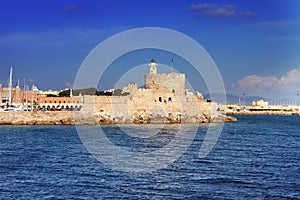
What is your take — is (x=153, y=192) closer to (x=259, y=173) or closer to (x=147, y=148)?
(x=259, y=173)

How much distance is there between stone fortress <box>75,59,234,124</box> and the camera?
122 feet

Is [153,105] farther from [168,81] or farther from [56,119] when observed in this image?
[56,119]

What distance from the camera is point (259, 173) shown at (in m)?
12.1

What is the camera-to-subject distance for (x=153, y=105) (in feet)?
129

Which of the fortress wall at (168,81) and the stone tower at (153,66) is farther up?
the stone tower at (153,66)

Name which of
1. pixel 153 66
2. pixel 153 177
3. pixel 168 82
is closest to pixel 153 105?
pixel 168 82

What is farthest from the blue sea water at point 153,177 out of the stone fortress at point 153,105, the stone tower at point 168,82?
the stone tower at point 168,82

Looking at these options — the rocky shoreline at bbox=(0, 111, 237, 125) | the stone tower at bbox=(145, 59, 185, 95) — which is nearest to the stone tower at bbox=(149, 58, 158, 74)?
the stone tower at bbox=(145, 59, 185, 95)

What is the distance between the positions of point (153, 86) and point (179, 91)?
2425mm

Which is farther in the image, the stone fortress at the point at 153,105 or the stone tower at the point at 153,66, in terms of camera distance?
the stone tower at the point at 153,66

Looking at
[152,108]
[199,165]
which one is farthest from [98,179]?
[152,108]

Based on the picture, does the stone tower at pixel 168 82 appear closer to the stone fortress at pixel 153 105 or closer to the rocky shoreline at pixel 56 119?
the stone fortress at pixel 153 105

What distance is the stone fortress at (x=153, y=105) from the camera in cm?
3722

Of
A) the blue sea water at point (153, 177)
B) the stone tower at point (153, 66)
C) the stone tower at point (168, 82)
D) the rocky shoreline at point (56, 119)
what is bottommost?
the blue sea water at point (153, 177)
